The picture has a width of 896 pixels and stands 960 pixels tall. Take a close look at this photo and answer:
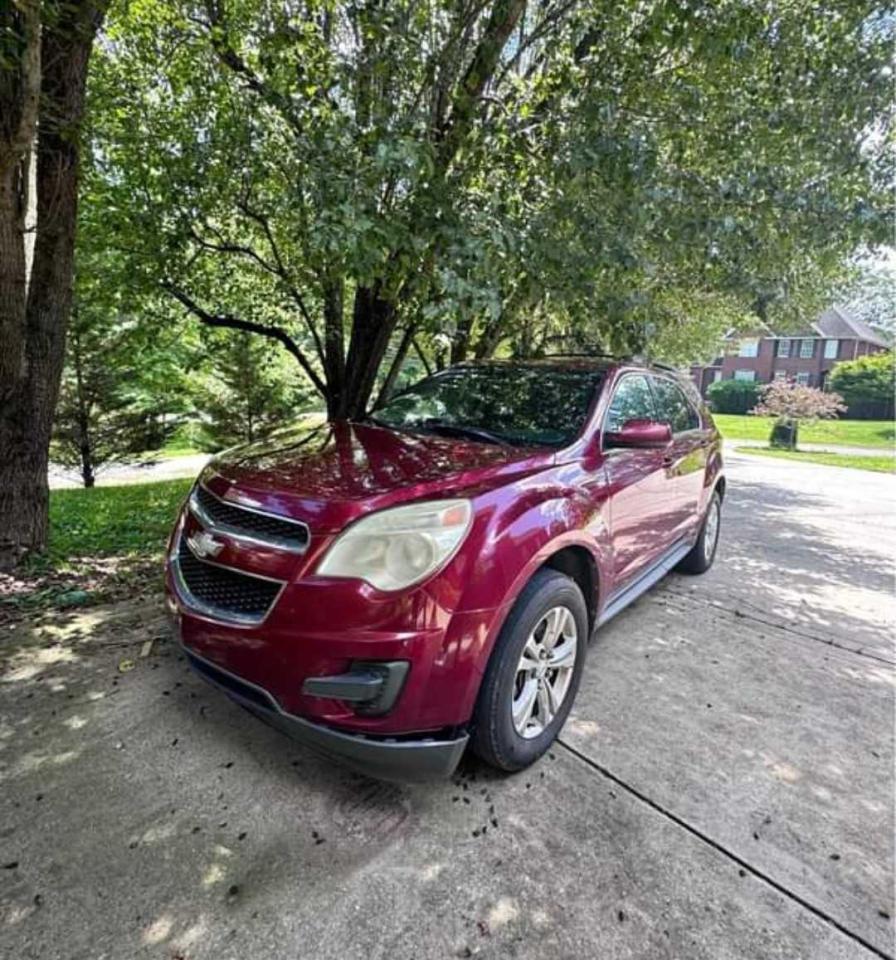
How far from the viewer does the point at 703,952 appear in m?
1.56

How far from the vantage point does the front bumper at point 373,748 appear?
1.78m

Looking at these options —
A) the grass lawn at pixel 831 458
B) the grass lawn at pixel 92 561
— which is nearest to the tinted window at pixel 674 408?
the grass lawn at pixel 92 561

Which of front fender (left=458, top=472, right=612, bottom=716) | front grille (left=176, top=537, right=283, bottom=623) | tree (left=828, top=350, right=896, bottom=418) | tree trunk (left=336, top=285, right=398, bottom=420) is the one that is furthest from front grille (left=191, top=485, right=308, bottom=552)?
tree (left=828, top=350, right=896, bottom=418)

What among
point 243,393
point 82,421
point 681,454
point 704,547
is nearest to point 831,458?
point 704,547

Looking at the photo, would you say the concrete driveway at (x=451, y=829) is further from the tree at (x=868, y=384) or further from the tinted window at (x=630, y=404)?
the tree at (x=868, y=384)

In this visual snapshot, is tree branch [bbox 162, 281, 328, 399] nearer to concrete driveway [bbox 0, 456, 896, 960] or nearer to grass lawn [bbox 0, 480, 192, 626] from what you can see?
grass lawn [bbox 0, 480, 192, 626]

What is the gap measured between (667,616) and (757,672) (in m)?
0.77

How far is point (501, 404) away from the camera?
3098 mm

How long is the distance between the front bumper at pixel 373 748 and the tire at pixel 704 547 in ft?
11.1

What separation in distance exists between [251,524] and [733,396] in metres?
37.1

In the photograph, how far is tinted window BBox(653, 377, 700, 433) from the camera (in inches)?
150

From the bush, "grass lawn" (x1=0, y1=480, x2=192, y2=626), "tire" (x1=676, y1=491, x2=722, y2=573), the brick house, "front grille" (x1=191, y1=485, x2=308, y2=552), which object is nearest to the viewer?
"front grille" (x1=191, y1=485, x2=308, y2=552)

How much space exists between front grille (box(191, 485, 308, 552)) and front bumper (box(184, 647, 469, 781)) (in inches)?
19.7

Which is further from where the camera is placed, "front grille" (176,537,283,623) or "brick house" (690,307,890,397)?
"brick house" (690,307,890,397)
